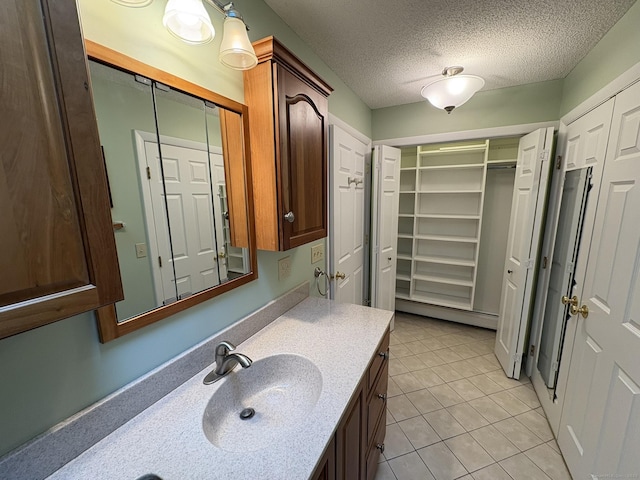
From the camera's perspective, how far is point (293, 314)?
1.40 meters

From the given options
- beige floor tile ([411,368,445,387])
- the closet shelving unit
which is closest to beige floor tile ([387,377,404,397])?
beige floor tile ([411,368,445,387])

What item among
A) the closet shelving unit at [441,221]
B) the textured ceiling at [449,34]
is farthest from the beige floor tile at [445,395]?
the textured ceiling at [449,34]

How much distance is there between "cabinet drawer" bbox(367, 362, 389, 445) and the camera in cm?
113

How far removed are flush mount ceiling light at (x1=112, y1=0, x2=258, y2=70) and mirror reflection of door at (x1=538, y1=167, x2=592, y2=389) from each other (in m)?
1.83

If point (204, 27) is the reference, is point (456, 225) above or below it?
below

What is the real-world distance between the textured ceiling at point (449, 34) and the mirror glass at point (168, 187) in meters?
0.78

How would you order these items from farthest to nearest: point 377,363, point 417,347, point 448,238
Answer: point 448,238 → point 417,347 → point 377,363

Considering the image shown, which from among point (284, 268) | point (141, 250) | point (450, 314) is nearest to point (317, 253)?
point (284, 268)

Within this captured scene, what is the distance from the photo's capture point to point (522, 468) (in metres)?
1.39

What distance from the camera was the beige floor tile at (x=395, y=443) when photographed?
149cm

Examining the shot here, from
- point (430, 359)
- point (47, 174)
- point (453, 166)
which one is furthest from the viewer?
point (453, 166)

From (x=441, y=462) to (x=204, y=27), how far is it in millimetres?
2277

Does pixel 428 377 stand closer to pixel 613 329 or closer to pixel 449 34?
pixel 613 329

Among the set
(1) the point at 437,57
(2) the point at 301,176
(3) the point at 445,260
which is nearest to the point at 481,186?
(3) the point at 445,260
